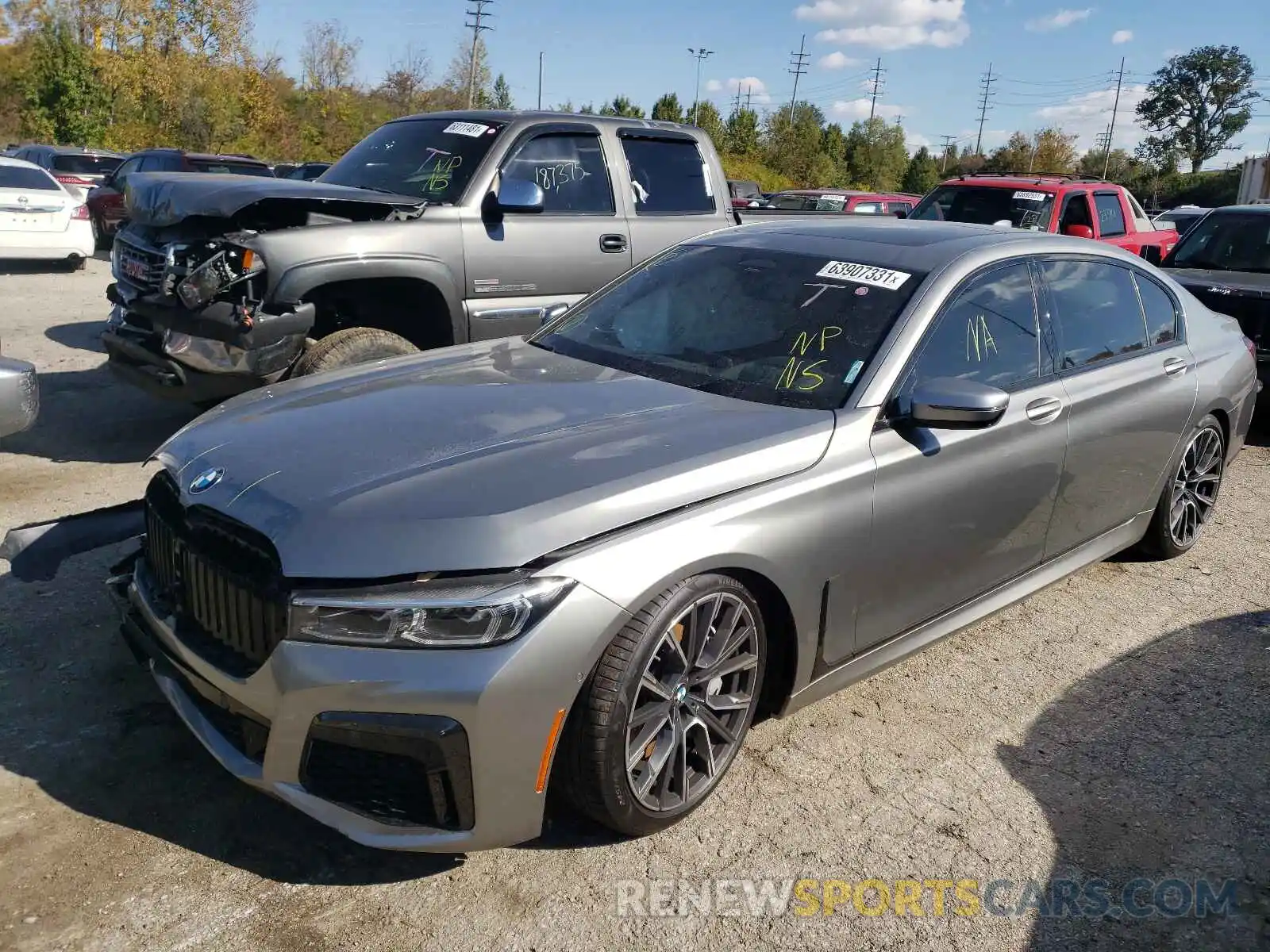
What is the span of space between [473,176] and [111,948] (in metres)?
4.71

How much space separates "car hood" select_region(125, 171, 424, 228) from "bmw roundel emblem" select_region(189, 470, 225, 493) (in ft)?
9.12

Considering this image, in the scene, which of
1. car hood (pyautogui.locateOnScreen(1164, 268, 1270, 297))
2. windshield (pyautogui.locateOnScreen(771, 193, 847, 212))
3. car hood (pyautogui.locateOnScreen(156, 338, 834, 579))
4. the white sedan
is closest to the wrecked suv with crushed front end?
car hood (pyautogui.locateOnScreen(156, 338, 834, 579))

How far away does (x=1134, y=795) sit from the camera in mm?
3312

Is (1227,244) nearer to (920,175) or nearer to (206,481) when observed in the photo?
(206,481)

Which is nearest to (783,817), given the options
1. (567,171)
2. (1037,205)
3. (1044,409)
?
(1044,409)

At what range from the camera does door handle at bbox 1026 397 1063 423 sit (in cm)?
383

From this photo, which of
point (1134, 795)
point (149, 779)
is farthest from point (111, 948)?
point (1134, 795)

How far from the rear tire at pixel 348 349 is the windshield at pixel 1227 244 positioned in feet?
23.2

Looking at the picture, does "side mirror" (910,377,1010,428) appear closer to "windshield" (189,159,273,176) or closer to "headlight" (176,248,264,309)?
"headlight" (176,248,264,309)

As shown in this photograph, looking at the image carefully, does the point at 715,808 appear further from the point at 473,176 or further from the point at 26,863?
the point at 473,176

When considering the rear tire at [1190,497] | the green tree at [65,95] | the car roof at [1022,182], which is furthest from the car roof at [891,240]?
the green tree at [65,95]

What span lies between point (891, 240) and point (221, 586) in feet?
8.80

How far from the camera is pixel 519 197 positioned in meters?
5.93

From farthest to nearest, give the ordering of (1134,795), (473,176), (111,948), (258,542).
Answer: (473,176), (1134,795), (258,542), (111,948)
